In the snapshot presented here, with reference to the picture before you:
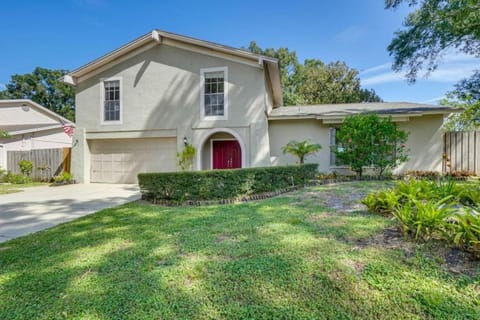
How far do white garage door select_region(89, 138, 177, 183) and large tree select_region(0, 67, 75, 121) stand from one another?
35538 mm

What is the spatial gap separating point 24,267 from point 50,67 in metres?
51.8

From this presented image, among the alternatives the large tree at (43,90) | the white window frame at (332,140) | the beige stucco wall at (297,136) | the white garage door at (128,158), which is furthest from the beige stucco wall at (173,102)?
the large tree at (43,90)

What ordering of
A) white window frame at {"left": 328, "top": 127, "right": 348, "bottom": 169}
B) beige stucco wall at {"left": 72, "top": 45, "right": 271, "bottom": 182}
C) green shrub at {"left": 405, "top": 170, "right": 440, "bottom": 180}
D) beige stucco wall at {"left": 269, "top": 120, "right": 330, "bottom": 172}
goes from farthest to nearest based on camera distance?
beige stucco wall at {"left": 269, "top": 120, "right": 330, "bottom": 172} → white window frame at {"left": 328, "top": 127, "right": 348, "bottom": 169} → beige stucco wall at {"left": 72, "top": 45, "right": 271, "bottom": 182} → green shrub at {"left": 405, "top": 170, "right": 440, "bottom": 180}

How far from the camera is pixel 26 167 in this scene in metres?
13.4

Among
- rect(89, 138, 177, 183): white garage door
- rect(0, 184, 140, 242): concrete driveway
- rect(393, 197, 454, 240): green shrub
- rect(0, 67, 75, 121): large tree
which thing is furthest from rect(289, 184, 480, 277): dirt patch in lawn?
rect(0, 67, 75, 121): large tree

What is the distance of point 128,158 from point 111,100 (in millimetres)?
3063

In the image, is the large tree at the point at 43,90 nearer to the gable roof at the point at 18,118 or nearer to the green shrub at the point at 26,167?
the gable roof at the point at 18,118

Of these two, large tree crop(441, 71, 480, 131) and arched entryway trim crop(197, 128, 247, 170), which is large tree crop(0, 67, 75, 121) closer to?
arched entryway trim crop(197, 128, 247, 170)

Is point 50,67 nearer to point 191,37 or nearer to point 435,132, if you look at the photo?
point 191,37

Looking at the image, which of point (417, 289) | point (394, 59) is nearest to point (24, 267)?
point (417, 289)

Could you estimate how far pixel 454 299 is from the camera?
2281 mm

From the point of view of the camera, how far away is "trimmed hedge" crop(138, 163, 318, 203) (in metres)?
6.71

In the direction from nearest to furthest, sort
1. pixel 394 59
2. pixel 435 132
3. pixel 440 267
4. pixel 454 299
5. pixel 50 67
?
pixel 454 299, pixel 440 267, pixel 435 132, pixel 394 59, pixel 50 67

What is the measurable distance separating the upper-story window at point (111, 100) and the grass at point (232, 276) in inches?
354
